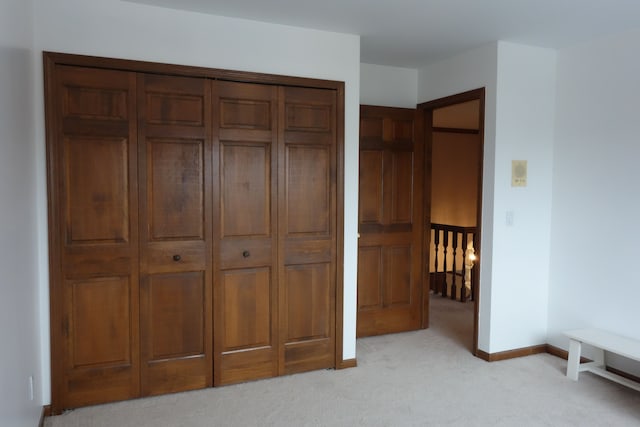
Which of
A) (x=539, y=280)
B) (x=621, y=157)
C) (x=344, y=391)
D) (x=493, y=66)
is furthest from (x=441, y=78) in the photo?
(x=344, y=391)

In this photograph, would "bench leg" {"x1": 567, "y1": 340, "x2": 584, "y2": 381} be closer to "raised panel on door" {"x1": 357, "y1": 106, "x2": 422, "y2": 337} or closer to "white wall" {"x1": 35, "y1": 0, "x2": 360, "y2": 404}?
"raised panel on door" {"x1": 357, "y1": 106, "x2": 422, "y2": 337}

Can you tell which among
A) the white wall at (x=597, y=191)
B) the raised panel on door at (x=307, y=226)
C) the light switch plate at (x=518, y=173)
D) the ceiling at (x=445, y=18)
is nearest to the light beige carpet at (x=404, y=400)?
the raised panel on door at (x=307, y=226)

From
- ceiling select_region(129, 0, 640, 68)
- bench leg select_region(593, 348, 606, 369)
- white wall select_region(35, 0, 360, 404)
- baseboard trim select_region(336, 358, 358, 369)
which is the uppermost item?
ceiling select_region(129, 0, 640, 68)

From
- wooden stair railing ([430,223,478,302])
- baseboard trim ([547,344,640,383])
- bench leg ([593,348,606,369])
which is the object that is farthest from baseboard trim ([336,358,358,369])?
wooden stair railing ([430,223,478,302])

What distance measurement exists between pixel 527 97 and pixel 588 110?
0.46 meters

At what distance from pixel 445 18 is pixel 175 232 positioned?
230cm

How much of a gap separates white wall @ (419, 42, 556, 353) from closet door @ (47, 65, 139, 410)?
2641 mm

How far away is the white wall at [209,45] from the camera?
265cm

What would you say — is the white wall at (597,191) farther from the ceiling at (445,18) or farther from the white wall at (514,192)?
the ceiling at (445,18)

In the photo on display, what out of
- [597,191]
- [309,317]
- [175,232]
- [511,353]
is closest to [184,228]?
[175,232]

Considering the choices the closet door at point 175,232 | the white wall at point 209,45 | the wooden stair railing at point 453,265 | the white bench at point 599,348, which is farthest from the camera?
the wooden stair railing at point 453,265

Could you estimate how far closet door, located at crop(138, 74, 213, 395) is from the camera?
2887 mm

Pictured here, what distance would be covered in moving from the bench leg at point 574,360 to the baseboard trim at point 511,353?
0.44 m

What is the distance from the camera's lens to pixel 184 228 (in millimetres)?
2990
